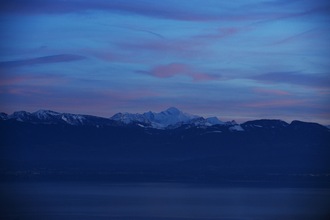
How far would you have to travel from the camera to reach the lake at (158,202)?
17797 mm

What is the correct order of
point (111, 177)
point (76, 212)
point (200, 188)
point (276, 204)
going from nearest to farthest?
point (76, 212) < point (276, 204) < point (200, 188) < point (111, 177)

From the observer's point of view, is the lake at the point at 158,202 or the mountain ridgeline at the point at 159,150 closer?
the lake at the point at 158,202

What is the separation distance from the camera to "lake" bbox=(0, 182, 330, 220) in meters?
17.8

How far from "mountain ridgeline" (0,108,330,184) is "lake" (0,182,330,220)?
5643mm

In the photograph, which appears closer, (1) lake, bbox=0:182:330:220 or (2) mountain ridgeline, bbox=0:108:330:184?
(1) lake, bbox=0:182:330:220

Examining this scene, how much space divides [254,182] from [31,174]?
36.0 feet

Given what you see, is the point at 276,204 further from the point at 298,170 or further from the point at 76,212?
the point at 298,170

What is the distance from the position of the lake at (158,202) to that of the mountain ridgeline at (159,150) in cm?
564

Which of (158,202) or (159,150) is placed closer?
(158,202)

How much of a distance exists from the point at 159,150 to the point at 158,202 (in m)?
26.5

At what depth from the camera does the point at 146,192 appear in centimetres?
2577

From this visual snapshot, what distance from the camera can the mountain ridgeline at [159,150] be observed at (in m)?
36.8

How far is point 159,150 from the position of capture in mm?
48375

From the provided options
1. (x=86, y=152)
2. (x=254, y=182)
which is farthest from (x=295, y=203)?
(x=86, y=152)
